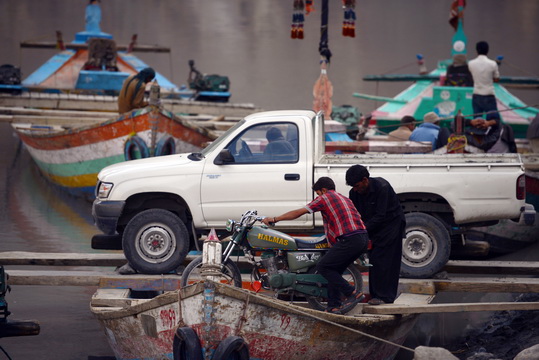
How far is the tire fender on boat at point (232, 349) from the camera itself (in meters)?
8.65

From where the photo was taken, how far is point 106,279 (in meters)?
10.7

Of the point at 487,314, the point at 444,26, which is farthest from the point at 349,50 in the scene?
the point at 487,314

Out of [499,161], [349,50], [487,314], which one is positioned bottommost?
[487,314]

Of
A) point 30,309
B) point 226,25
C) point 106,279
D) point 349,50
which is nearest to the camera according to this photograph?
point 106,279

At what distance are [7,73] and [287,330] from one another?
724 inches

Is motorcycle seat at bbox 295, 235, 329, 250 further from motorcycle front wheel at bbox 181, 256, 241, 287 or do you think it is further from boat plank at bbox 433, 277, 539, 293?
boat plank at bbox 433, 277, 539, 293

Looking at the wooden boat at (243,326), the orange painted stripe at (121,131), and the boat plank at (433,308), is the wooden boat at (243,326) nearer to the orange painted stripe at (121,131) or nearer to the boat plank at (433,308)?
the boat plank at (433,308)

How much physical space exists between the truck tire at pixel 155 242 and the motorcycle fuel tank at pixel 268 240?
1389mm

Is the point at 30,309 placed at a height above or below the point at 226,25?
below

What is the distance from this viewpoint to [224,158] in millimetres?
10844

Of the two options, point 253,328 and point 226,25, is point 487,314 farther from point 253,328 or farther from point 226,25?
point 226,25

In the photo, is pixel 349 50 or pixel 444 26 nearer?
pixel 349 50

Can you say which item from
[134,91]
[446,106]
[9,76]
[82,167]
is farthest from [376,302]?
[9,76]

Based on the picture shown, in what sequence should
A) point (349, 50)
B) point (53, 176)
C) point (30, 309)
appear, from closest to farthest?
point (30, 309), point (53, 176), point (349, 50)
